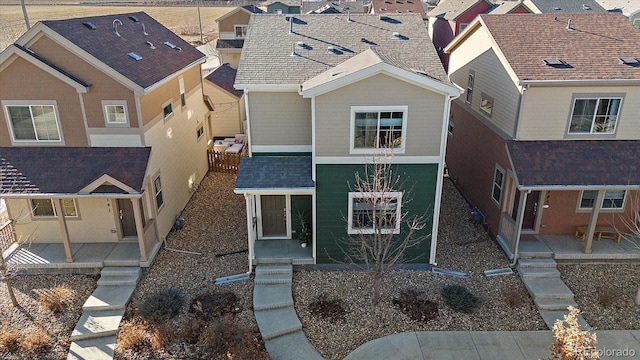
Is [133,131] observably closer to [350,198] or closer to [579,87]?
[350,198]

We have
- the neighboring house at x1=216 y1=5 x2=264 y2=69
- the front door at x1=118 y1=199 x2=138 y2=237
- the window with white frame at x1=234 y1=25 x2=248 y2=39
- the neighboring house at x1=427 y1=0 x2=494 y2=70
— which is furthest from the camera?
the window with white frame at x1=234 y1=25 x2=248 y2=39

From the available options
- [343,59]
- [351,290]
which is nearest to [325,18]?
[343,59]

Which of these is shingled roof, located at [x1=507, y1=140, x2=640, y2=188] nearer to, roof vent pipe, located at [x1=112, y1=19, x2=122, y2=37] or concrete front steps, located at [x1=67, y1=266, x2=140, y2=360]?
concrete front steps, located at [x1=67, y1=266, x2=140, y2=360]

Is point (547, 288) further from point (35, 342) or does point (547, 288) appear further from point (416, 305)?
point (35, 342)

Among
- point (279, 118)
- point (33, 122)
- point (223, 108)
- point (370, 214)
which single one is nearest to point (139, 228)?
point (33, 122)

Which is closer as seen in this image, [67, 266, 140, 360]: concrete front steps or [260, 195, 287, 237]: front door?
[67, 266, 140, 360]: concrete front steps

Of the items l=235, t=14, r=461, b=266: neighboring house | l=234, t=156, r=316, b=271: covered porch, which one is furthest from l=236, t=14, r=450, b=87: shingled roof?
l=234, t=156, r=316, b=271: covered porch

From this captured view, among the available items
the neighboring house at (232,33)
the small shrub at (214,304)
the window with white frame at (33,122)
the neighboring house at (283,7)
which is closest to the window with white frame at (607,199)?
the small shrub at (214,304)
